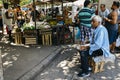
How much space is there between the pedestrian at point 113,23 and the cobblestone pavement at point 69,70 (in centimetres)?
67

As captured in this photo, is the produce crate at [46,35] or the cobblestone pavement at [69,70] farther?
the produce crate at [46,35]

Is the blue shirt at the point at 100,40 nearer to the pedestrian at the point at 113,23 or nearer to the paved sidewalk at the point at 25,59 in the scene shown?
the pedestrian at the point at 113,23

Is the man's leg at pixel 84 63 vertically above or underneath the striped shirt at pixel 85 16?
underneath

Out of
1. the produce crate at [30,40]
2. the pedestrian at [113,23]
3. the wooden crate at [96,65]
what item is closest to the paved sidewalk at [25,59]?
the produce crate at [30,40]

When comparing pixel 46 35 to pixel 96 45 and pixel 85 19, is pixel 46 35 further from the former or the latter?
pixel 96 45

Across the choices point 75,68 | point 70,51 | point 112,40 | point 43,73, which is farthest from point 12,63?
point 112,40

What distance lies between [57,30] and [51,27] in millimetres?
280

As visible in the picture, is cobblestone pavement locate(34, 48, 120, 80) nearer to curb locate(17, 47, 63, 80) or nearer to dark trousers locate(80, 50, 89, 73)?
curb locate(17, 47, 63, 80)

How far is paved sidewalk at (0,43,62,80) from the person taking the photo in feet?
Answer: 22.1

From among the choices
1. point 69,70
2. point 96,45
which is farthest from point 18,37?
point 96,45

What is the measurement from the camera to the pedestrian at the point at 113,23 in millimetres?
7986

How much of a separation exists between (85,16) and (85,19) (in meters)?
0.09

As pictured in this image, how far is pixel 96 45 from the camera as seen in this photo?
646 centimetres

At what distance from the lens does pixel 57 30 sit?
1059cm
